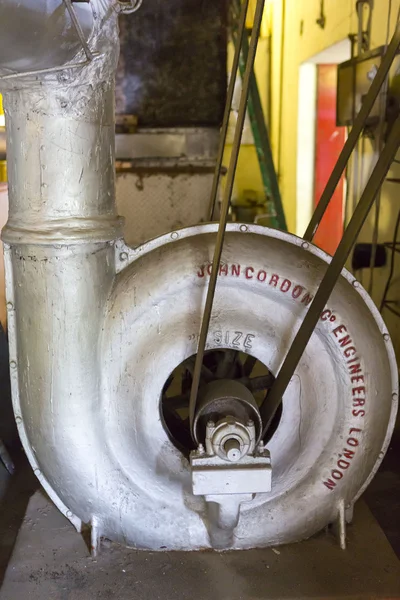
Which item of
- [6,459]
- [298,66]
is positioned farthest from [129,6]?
[298,66]

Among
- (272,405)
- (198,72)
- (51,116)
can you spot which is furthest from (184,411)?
(198,72)

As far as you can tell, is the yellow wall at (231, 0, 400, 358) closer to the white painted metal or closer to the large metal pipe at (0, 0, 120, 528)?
the white painted metal

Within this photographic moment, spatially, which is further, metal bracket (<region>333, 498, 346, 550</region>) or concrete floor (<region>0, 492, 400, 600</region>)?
metal bracket (<region>333, 498, 346, 550</region>)

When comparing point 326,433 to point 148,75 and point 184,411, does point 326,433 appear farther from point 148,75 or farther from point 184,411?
point 148,75

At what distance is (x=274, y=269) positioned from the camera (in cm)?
130

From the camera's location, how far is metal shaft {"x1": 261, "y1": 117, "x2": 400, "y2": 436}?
3.73 feet

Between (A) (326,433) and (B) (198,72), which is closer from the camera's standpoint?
(A) (326,433)

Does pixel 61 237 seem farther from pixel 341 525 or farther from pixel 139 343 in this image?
pixel 341 525

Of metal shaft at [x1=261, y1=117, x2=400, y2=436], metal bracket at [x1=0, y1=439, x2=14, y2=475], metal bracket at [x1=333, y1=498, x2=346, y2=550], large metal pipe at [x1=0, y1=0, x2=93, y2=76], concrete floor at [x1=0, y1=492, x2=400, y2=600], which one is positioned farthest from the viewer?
metal bracket at [x1=0, y1=439, x2=14, y2=475]

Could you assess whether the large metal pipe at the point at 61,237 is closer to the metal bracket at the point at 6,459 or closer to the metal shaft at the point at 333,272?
the metal shaft at the point at 333,272

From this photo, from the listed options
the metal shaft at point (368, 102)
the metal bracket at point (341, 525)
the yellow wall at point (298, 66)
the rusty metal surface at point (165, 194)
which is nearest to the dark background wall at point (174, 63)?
A: the rusty metal surface at point (165, 194)

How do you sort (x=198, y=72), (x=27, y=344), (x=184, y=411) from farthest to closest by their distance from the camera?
(x=198, y=72)
(x=184, y=411)
(x=27, y=344)

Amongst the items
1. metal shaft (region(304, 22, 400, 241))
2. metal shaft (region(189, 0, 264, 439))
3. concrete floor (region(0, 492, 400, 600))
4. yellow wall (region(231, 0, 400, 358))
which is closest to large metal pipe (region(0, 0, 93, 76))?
metal shaft (region(189, 0, 264, 439))

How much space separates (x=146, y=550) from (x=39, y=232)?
28.8 inches
